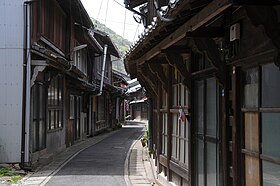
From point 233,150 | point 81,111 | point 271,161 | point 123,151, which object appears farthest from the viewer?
point 81,111

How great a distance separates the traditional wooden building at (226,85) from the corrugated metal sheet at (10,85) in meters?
5.41

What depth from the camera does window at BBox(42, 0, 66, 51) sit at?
15252 millimetres

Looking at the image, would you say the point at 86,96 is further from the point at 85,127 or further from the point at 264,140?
the point at 264,140

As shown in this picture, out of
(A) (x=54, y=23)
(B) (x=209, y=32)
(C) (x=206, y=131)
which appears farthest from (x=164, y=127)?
(A) (x=54, y=23)

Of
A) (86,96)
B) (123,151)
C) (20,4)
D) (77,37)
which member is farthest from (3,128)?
(86,96)

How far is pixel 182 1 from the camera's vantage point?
465 centimetres

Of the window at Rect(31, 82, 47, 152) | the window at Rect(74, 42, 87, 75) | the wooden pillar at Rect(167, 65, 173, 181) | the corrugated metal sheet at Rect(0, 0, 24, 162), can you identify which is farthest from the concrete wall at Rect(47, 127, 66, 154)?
the wooden pillar at Rect(167, 65, 173, 181)

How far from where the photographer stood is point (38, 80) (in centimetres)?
1389

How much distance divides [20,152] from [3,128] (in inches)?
36.6

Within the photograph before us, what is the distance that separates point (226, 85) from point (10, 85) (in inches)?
337

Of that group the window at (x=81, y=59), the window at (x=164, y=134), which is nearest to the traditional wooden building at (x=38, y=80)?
the window at (x=81, y=59)

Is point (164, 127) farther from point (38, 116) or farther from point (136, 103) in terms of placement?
point (136, 103)

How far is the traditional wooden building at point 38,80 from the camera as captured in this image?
12414 mm

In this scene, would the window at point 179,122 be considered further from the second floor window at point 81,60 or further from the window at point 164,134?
the second floor window at point 81,60
